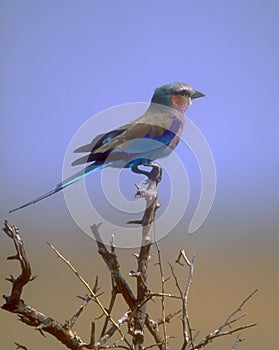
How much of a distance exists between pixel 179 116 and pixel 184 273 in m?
0.44

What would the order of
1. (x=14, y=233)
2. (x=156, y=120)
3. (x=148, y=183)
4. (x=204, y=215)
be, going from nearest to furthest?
(x=14, y=233) < (x=148, y=183) < (x=156, y=120) < (x=204, y=215)

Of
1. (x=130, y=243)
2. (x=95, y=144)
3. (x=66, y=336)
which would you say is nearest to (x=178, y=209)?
(x=130, y=243)

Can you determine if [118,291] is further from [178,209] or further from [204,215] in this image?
[204,215]

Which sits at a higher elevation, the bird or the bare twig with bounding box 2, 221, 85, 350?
the bird

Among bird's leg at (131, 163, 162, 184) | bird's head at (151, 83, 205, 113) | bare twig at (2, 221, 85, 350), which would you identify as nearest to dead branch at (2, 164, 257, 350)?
bare twig at (2, 221, 85, 350)

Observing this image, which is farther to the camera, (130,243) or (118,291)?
(130,243)

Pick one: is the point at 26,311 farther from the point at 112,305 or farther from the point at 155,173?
the point at 155,173

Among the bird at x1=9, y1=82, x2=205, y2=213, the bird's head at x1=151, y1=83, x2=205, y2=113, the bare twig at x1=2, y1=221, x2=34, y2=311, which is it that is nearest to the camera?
the bare twig at x1=2, y1=221, x2=34, y2=311

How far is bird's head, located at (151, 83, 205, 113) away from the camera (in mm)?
1007

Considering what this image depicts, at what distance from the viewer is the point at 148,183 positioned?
0.83 metres

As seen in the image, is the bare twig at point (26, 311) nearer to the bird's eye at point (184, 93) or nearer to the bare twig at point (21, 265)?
the bare twig at point (21, 265)

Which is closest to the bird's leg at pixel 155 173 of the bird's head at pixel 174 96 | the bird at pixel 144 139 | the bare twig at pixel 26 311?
the bird at pixel 144 139

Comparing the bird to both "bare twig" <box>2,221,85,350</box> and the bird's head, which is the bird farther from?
"bare twig" <box>2,221,85,350</box>

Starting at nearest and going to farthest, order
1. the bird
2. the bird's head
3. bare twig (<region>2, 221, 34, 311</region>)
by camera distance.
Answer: bare twig (<region>2, 221, 34, 311</region>)
the bird
the bird's head
